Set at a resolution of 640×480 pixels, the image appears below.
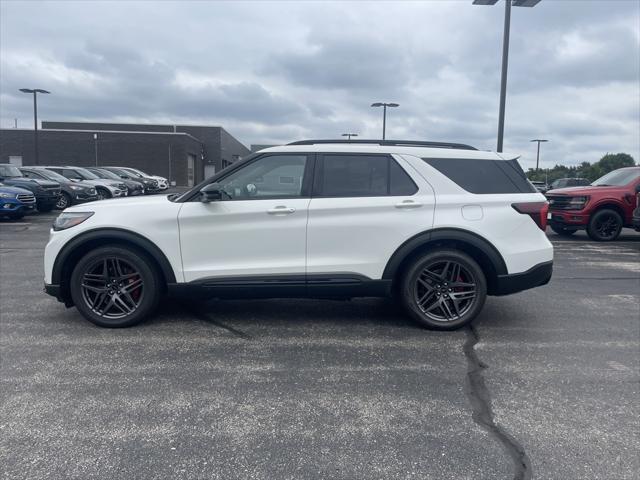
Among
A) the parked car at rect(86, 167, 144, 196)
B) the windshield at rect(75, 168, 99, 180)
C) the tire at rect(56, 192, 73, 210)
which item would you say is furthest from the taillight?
the windshield at rect(75, 168, 99, 180)

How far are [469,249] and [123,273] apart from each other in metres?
3.31

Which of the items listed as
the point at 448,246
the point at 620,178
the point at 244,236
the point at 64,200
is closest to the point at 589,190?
the point at 620,178

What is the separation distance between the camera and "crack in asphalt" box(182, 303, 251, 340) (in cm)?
483

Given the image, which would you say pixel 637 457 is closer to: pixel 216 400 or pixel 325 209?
pixel 216 400

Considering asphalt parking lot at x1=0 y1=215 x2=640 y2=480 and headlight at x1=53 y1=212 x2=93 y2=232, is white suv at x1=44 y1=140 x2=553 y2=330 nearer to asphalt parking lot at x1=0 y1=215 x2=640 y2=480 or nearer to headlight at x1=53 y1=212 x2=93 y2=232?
headlight at x1=53 y1=212 x2=93 y2=232

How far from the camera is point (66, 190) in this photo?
62.1 feet

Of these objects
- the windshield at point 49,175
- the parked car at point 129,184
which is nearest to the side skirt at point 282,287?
the windshield at point 49,175

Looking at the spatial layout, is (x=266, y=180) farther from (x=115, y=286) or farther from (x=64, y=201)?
(x=64, y=201)

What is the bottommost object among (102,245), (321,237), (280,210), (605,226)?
(605,226)

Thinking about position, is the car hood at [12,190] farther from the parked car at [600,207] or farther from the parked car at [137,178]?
the parked car at [137,178]

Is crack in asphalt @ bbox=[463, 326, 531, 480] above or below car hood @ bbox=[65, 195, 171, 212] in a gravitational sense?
below

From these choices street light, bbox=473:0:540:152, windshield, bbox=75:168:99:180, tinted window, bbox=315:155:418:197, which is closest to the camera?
tinted window, bbox=315:155:418:197

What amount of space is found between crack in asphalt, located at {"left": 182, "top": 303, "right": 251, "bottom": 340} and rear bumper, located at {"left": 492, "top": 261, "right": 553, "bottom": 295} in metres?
2.44

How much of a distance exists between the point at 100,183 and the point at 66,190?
12.8 feet
